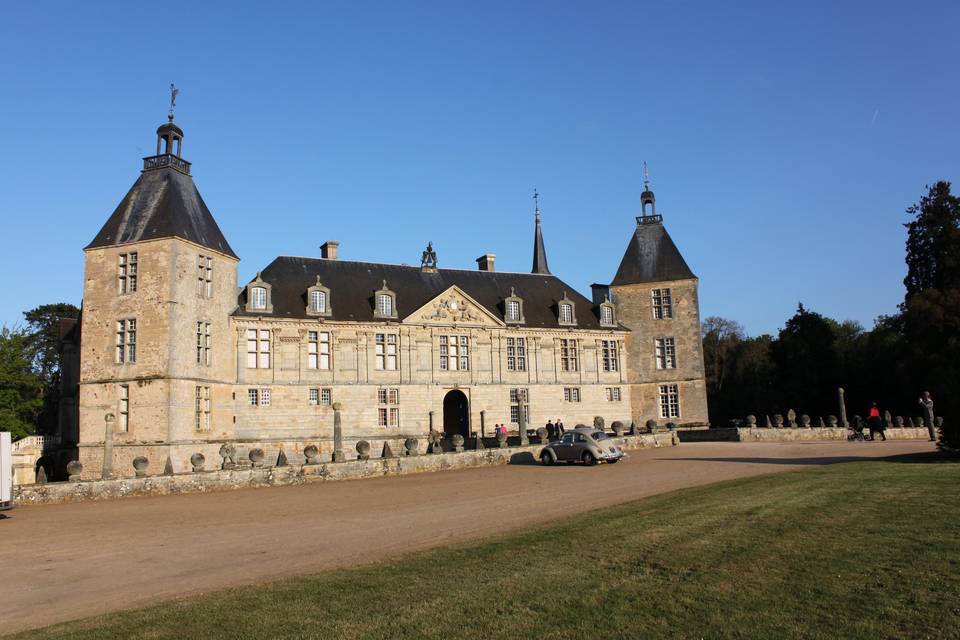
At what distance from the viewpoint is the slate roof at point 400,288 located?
37.8 metres

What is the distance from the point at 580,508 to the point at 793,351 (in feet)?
154

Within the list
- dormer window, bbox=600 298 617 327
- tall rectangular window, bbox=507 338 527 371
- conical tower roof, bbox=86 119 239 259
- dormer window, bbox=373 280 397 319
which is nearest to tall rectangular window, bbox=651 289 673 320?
dormer window, bbox=600 298 617 327

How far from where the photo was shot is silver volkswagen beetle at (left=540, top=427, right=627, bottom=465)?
2525 cm

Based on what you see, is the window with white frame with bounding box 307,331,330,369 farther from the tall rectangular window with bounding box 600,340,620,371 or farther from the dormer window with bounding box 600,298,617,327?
the dormer window with bounding box 600,298,617,327

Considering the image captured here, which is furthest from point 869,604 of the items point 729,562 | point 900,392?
point 900,392

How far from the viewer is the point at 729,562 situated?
8.09m

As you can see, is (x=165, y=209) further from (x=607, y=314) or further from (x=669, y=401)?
(x=669, y=401)

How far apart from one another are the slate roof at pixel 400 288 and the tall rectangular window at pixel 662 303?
3.51 metres

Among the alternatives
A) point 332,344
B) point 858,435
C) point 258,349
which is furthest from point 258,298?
point 858,435

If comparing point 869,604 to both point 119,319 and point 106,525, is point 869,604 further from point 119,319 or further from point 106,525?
point 119,319

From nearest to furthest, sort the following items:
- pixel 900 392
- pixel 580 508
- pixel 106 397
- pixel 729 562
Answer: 1. pixel 729 562
2. pixel 580 508
3. pixel 106 397
4. pixel 900 392

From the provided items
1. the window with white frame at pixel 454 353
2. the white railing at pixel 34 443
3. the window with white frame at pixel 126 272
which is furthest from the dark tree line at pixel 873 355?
the white railing at pixel 34 443

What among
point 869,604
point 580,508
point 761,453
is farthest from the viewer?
point 761,453

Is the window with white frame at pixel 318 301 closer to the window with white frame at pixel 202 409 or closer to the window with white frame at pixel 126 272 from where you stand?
the window with white frame at pixel 202 409
